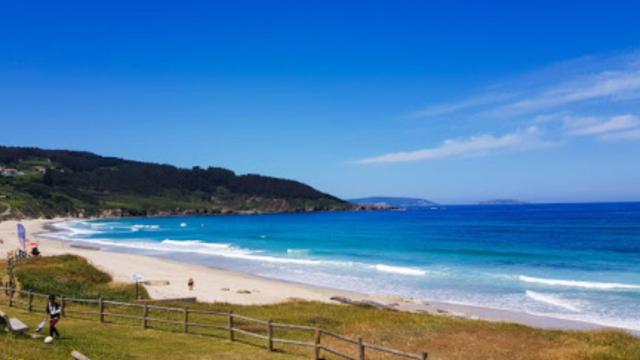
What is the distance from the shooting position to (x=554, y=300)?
3828 cm

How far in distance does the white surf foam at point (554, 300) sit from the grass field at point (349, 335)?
10853 millimetres

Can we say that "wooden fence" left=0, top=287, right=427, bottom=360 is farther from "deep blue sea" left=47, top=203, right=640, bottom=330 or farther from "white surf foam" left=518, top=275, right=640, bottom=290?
"white surf foam" left=518, top=275, right=640, bottom=290

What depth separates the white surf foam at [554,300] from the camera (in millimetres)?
35753

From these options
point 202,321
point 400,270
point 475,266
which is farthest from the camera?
point 475,266

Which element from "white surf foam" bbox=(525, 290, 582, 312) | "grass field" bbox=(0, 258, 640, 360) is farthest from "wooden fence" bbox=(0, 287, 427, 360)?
"white surf foam" bbox=(525, 290, 582, 312)

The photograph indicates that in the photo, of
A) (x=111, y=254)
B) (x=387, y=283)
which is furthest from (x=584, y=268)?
(x=111, y=254)

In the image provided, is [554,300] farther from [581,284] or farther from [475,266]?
[475,266]

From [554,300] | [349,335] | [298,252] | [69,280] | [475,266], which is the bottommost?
[298,252]

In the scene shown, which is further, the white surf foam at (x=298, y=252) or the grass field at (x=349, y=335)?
the white surf foam at (x=298, y=252)

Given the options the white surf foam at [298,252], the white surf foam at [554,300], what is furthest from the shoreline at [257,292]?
the white surf foam at [298,252]

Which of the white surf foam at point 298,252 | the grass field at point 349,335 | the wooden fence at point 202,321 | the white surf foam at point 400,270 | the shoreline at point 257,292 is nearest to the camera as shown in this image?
the grass field at point 349,335

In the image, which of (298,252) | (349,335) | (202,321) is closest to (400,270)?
(298,252)

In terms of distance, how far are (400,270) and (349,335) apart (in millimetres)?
32378

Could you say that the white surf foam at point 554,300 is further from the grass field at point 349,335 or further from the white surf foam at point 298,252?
the white surf foam at point 298,252
